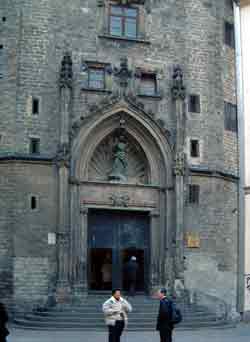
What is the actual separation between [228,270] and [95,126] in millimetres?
7725

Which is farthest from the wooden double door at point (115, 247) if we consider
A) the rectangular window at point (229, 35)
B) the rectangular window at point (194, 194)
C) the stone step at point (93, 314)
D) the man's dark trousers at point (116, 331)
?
the man's dark trousers at point (116, 331)

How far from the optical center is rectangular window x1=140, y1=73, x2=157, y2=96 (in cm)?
2758

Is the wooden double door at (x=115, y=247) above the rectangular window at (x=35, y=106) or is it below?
below

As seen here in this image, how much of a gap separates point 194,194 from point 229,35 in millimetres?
7295

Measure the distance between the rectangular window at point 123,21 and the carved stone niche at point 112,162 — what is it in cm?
415

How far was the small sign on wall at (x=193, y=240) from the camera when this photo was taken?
26.8 m

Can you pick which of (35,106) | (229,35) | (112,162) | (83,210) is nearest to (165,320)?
(83,210)

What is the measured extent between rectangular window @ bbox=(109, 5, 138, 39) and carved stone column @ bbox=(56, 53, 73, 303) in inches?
100

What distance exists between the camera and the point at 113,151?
89.5 feet

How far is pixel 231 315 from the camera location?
27.3 meters

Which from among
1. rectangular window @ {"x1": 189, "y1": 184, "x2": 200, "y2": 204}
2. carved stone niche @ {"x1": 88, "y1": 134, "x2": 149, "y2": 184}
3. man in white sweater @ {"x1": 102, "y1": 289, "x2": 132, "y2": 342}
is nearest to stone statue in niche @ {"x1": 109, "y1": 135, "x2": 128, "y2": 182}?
Result: carved stone niche @ {"x1": 88, "y1": 134, "x2": 149, "y2": 184}

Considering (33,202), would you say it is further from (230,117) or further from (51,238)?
(230,117)

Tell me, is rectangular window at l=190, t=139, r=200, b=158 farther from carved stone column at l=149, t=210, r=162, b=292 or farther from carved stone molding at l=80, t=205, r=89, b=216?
carved stone molding at l=80, t=205, r=89, b=216

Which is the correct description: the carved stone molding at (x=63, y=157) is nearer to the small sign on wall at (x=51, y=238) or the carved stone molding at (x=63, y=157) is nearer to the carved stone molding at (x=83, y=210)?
the carved stone molding at (x=83, y=210)
